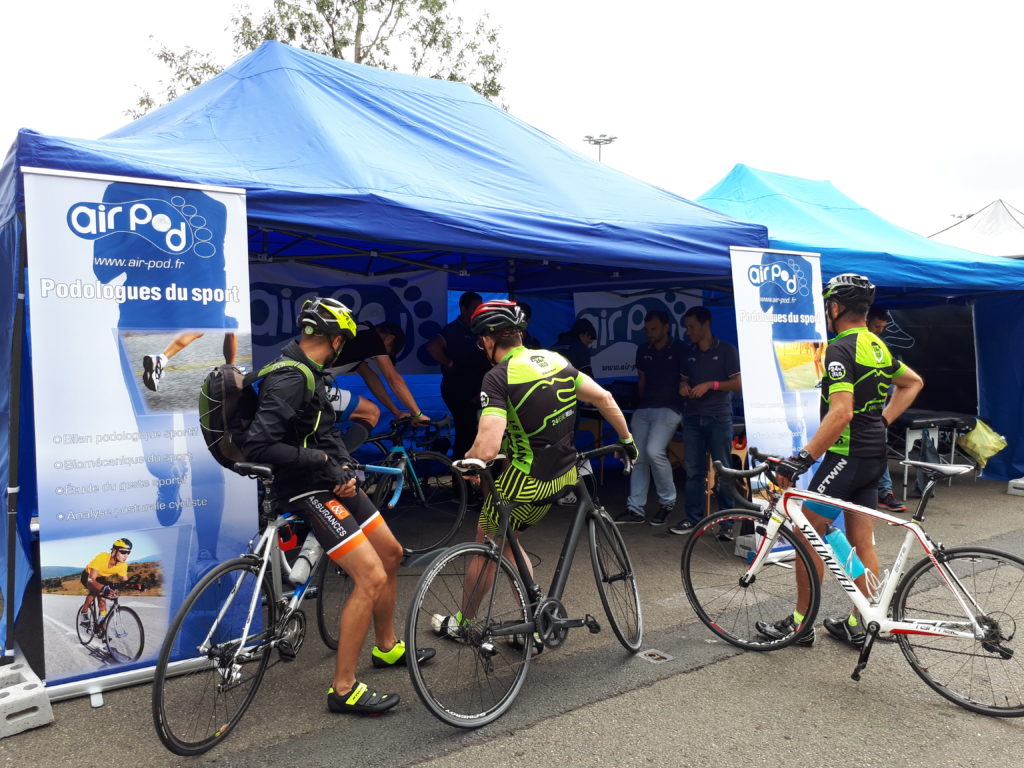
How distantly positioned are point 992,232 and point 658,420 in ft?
30.5

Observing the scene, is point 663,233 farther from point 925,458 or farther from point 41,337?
point 925,458

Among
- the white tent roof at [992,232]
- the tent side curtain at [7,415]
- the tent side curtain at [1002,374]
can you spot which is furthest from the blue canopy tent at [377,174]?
the white tent roof at [992,232]

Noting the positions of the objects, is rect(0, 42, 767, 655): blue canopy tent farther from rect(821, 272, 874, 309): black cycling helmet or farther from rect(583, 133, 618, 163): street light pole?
rect(583, 133, 618, 163): street light pole

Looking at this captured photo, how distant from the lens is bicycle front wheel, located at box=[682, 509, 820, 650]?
3967 mm

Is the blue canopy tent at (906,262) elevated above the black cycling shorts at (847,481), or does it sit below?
above

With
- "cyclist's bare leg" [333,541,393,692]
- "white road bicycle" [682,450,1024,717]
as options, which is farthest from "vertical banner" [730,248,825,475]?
"cyclist's bare leg" [333,541,393,692]

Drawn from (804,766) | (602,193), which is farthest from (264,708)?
(602,193)

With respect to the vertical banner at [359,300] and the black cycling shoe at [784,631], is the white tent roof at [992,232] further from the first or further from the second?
the black cycling shoe at [784,631]

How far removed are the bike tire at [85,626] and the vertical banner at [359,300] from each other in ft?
14.2

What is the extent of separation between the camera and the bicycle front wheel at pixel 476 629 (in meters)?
3.22

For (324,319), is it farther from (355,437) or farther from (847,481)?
(847,481)

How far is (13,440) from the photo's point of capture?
373 centimetres

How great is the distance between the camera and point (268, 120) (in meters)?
5.51

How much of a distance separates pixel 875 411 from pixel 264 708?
3.31 meters
